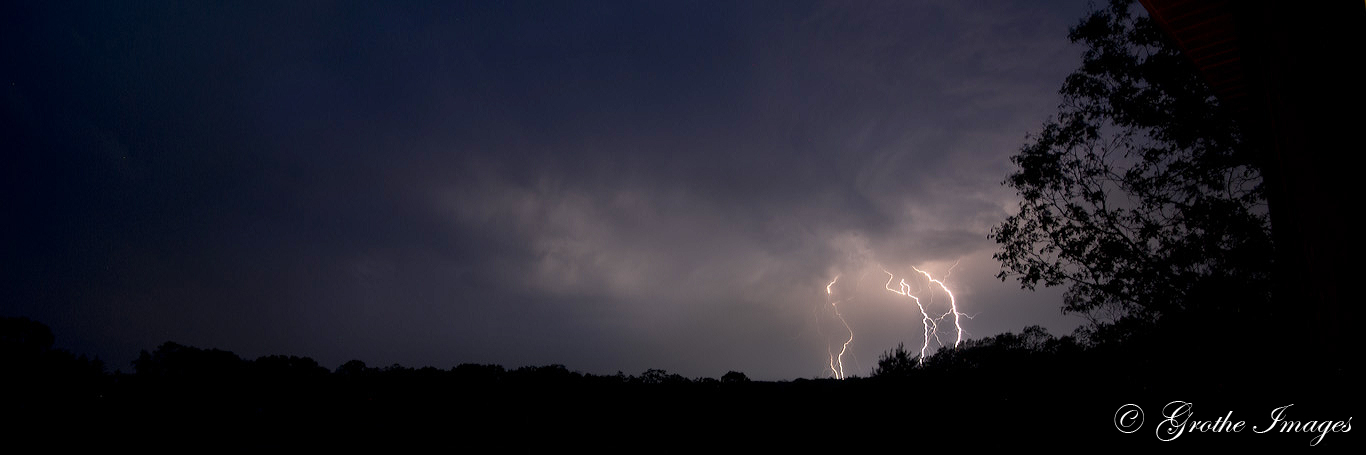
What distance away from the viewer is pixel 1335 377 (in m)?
1.68

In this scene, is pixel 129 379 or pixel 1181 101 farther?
pixel 1181 101

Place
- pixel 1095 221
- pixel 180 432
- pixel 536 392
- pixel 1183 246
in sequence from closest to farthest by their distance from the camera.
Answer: pixel 180 432
pixel 536 392
pixel 1183 246
pixel 1095 221

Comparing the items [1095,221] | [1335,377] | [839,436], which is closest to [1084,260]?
[1095,221]

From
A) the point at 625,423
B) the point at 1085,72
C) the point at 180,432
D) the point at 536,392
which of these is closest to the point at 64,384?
the point at 180,432

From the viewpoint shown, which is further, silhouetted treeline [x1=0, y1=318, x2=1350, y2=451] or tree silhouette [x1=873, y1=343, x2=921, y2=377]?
tree silhouette [x1=873, y1=343, x2=921, y2=377]

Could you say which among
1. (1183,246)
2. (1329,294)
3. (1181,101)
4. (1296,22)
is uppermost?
(1181,101)

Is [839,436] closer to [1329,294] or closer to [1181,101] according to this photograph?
[1329,294]

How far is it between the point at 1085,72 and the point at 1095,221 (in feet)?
8.19

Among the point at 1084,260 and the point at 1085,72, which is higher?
the point at 1085,72

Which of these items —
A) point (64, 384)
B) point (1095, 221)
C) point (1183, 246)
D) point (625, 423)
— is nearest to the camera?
point (64, 384)

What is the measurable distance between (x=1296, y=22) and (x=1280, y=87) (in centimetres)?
17

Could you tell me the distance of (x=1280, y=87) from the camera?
1.64m

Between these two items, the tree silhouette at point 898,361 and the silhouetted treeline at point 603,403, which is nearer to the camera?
the silhouetted treeline at point 603,403

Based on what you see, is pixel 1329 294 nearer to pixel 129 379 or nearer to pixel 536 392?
pixel 536 392
